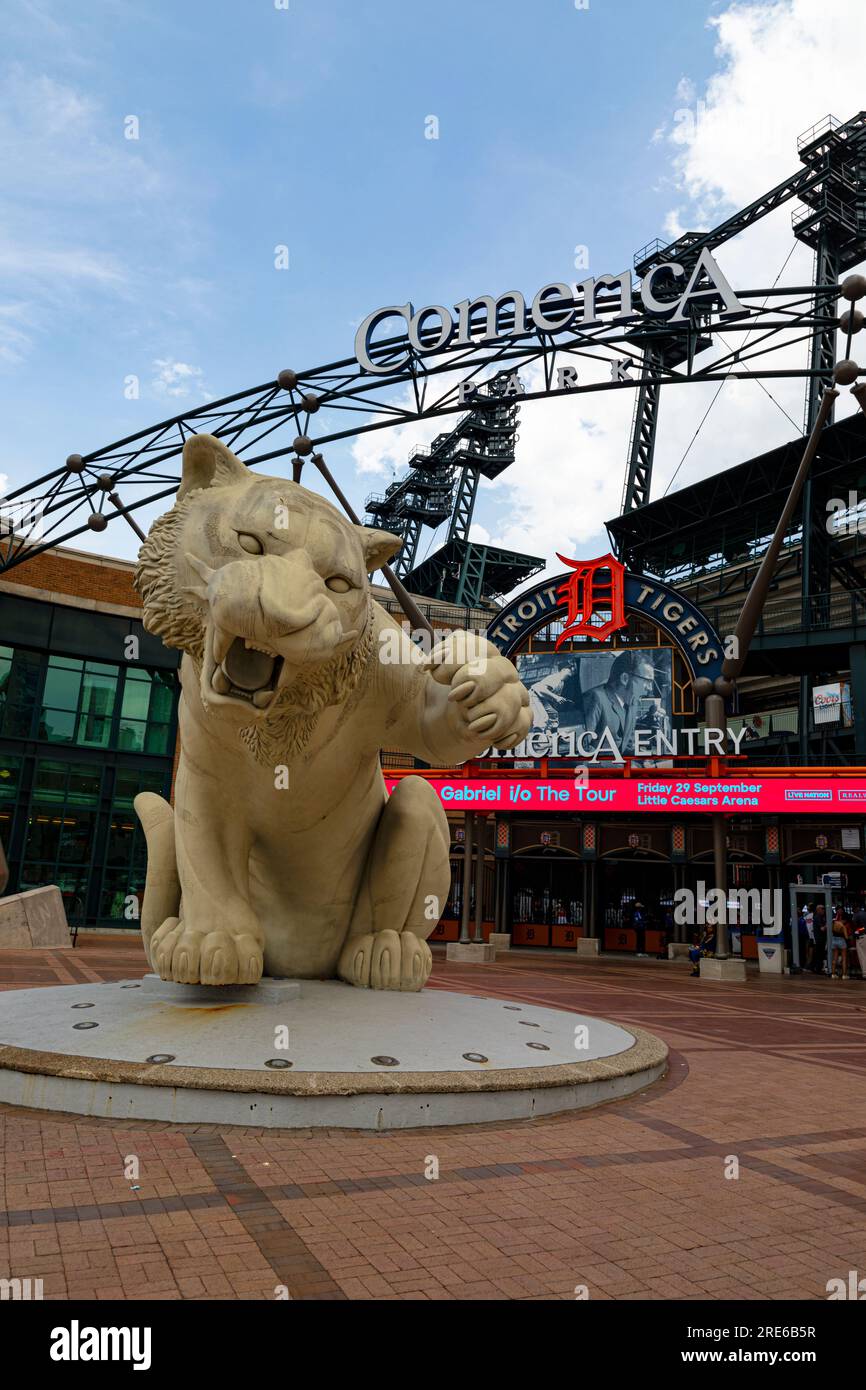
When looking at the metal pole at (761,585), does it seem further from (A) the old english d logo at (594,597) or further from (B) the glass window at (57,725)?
(B) the glass window at (57,725)

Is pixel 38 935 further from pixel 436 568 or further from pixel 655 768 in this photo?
pixel 436 568

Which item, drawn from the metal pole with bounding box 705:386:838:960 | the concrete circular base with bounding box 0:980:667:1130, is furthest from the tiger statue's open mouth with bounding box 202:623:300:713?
the metal pole with bounding box 705:386:838:960

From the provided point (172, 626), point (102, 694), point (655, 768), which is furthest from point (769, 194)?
point (172, 626)

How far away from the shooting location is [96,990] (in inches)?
216

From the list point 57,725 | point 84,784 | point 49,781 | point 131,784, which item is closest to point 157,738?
point 131,784

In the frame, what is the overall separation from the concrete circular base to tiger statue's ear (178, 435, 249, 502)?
7.89 feet

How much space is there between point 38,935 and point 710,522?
26385mm

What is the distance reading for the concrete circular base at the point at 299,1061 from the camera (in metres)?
3.54

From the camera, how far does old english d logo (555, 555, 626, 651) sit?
69.4 ft

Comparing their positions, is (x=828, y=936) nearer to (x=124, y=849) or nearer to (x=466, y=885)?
(x=466, y=885)

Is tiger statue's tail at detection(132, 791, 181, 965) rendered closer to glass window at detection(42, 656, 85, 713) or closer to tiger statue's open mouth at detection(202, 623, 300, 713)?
tiger statue's open mouth at detection(202, 623, 300, 713)

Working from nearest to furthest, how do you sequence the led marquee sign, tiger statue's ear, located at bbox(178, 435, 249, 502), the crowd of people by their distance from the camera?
tiger statue's ear, located at bbox(178, 435, 249, 502) → the crowd of people → the led marquee sign

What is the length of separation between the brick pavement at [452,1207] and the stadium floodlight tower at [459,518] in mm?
36832

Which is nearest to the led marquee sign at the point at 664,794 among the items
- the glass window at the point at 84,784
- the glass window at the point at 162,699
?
the glass window at the point at 162,699
